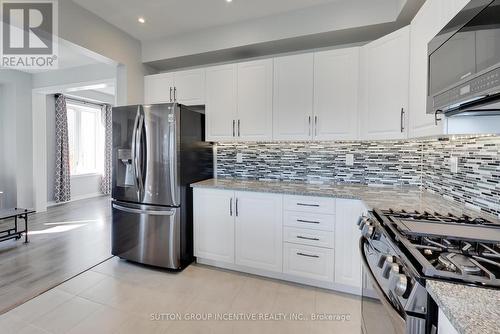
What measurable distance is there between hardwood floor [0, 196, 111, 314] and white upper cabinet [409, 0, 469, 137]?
338cm

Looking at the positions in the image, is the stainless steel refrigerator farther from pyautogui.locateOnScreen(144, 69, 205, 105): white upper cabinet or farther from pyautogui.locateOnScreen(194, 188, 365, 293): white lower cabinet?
pyautogui.locateOnScreen(144, 69, 205, 105): white upper cabinet

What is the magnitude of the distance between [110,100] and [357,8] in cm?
610

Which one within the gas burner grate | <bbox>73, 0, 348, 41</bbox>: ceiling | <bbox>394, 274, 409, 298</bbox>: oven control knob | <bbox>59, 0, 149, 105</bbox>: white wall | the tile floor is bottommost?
the tile floor

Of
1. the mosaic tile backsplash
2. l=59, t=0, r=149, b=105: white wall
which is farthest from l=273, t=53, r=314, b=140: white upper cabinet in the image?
l=59, t=0, r=149, b=105: white wall

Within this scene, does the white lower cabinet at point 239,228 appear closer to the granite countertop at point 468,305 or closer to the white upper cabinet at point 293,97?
the white upper cabinet at point 293,97

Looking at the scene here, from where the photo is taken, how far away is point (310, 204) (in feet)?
7.31

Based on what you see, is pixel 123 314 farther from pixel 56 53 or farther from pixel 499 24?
pixel 56 53

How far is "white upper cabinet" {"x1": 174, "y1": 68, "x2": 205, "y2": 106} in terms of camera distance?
9.69 feet

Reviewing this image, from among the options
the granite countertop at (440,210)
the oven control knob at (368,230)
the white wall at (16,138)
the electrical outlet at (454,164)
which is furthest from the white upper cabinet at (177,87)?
the white wall at (16,138)

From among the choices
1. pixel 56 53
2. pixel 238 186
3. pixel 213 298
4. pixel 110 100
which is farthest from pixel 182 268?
pixel 110 100

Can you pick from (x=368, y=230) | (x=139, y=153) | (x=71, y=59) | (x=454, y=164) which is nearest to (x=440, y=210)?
(x=454, y=164)

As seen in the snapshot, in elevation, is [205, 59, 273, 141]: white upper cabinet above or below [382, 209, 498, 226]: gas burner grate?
above

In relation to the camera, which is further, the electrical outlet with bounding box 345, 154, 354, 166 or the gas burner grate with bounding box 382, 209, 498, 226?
the electrical outlet with bounding box 345, 154, 354, 166

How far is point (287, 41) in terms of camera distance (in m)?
2.70
